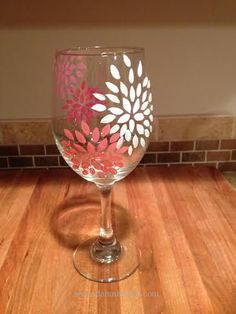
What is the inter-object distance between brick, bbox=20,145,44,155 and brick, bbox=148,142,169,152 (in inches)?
10.6

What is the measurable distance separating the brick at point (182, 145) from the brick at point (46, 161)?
0.97 ft

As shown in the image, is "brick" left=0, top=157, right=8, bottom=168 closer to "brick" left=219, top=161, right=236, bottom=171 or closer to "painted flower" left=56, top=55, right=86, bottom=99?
"painted flower" left=56, top=55, right=86, bottom=99

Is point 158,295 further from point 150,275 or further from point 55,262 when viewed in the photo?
point 55,262

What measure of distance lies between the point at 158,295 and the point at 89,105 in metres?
0.27

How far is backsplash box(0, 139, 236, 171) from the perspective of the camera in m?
0.76

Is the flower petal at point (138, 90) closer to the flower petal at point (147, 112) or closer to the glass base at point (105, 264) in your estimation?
the flower petal at point (147, 112)

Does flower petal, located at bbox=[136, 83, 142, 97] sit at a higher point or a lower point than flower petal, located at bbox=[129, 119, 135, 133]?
higher

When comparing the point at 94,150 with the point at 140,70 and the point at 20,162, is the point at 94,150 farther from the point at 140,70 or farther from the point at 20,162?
the point at 20,162

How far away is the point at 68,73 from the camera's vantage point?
1.27ft

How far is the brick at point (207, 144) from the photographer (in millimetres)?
776

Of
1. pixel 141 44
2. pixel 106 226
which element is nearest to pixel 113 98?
pixel 106 226

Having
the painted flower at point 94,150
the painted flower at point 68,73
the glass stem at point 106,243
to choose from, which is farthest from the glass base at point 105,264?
the painted flower at point 68,73

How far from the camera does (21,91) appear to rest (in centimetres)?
71

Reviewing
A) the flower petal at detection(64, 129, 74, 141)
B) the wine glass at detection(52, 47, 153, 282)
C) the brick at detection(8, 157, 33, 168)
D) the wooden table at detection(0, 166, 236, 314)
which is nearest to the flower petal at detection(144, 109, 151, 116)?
the wine glass at detection(52, 47, 153, 282)
